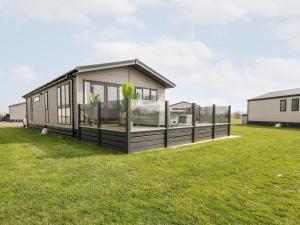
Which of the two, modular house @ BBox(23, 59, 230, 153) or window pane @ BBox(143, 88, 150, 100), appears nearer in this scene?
modular house @ BBox(23, 59, 230, 153)

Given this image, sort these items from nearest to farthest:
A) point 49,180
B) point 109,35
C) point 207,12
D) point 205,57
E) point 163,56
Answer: point 49,180 → point 207,12 → point 109,35 → point 163,56 → point 205,57

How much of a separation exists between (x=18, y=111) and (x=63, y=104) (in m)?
24.5

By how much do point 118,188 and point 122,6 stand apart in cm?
698

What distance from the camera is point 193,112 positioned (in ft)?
25.0

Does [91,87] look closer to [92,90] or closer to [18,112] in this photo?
[92,90]

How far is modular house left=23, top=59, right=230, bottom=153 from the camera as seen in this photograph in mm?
6000

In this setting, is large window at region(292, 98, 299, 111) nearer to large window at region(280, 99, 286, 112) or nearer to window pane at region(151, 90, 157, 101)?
large window at region(280, 99, 286, 112)

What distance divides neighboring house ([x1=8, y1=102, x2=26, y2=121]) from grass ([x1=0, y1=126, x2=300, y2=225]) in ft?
88.7

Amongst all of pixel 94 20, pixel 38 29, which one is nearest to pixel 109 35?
pixel 94 20

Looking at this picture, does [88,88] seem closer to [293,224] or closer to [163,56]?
[163,56]

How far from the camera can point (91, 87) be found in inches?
341

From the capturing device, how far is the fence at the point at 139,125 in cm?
578

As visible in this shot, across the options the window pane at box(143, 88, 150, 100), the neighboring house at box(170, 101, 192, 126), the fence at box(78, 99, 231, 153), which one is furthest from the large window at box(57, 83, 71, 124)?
the neighboring house at box(170, 101, 192, 126)

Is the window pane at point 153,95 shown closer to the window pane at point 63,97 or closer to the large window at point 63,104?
the large window at point 63,104
